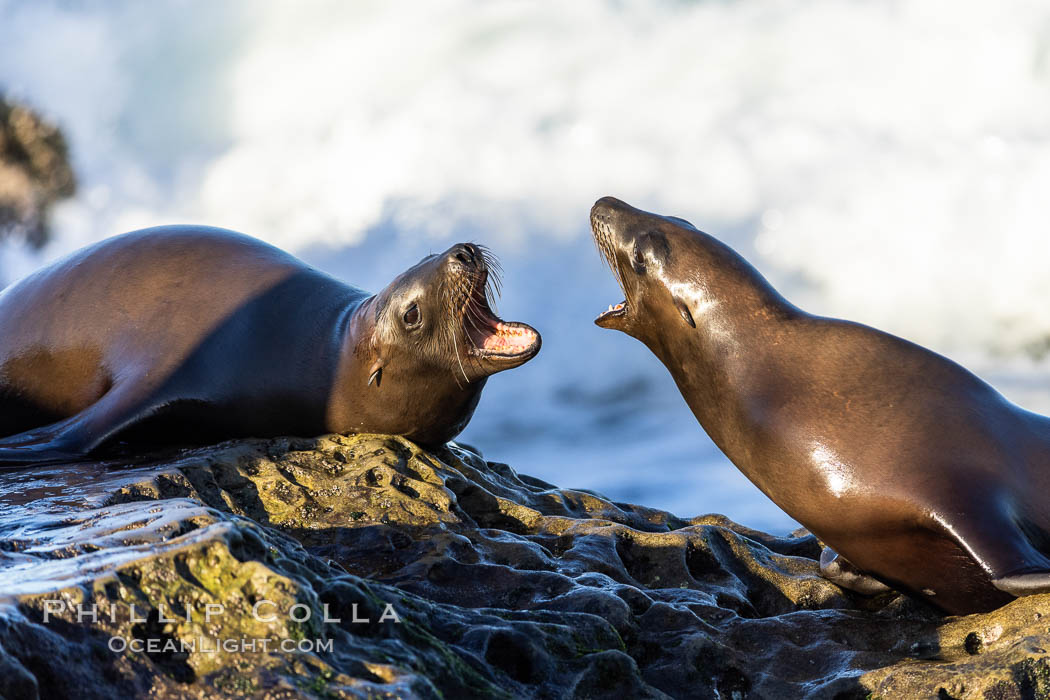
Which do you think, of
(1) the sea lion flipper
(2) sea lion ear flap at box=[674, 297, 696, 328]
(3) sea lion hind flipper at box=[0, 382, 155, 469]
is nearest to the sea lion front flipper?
(1) the sea lion flipper

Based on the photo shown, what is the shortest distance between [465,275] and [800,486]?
8.59ft

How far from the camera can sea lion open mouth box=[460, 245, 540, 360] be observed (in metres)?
7.26

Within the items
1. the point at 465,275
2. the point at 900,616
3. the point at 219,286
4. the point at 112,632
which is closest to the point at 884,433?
the point at 900,616

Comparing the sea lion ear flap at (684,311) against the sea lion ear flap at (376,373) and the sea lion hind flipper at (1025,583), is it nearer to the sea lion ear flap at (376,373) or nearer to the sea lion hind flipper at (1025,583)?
the sea lion ear flap at (376,373)

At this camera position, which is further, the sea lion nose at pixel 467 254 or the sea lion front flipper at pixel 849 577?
the sea lion nose at pixel 467 254

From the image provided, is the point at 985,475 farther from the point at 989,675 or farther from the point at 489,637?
the point at 489,637

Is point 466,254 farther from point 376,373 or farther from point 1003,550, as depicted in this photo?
point 1003,550

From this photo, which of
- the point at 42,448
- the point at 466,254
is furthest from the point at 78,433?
the point at 466,254

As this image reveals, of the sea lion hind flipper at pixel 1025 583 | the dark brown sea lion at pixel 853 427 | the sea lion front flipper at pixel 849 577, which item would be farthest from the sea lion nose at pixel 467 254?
the sea lion hind flipper at pixel 1025 583

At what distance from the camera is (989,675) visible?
4.38m

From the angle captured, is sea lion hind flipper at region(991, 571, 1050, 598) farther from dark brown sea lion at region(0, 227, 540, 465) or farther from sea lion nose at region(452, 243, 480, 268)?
sea lion nose at region(452, 243, 480, 268)

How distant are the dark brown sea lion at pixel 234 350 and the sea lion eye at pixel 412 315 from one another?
0.05 ft

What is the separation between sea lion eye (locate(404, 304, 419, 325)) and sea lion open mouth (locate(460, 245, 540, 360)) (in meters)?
0.31

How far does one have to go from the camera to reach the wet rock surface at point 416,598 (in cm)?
340
